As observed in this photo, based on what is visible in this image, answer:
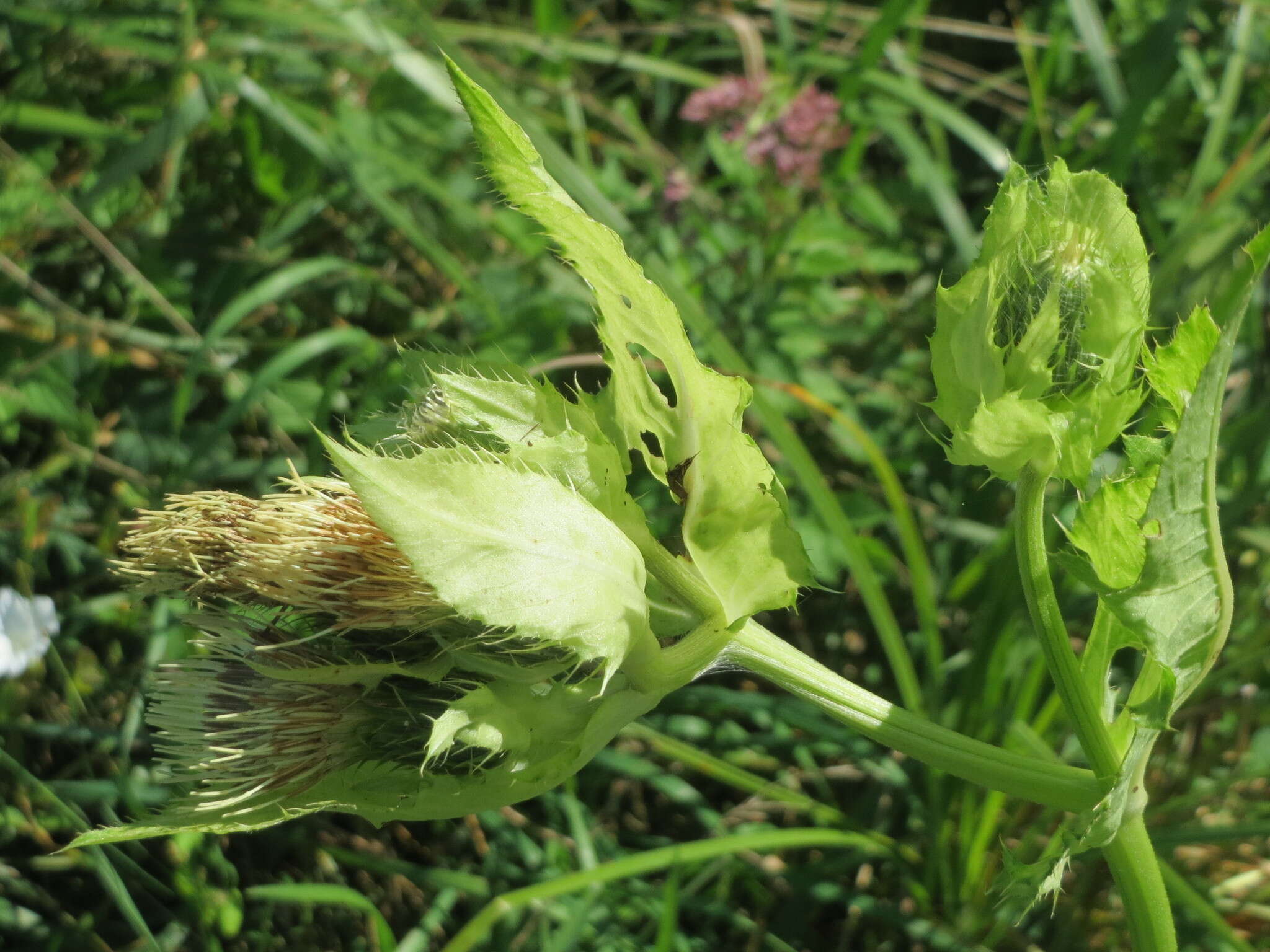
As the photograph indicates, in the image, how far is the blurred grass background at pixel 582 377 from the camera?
1904 millimetres

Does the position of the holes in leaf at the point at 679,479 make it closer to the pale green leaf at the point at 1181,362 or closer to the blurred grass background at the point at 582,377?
the pale green leaf at the point at 1181,362

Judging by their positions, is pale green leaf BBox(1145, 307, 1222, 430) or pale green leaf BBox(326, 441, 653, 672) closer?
pale green leaf BBox(326, 441, 653, 672)

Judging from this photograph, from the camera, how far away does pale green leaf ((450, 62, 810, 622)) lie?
2.87 feet

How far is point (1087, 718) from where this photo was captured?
3.15ft

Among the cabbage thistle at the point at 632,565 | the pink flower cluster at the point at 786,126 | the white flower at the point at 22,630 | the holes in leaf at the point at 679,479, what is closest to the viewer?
the cabbage thistle at the point at 632,565

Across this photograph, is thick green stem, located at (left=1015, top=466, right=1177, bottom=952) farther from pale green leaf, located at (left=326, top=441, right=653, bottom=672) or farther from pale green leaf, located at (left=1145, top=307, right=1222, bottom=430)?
pale green leaf, located at (left=326, top=441, right=653, bottom=672)

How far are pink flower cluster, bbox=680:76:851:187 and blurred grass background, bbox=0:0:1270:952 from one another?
0.23ft

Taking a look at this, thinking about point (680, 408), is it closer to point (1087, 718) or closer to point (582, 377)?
point (1087, 718)

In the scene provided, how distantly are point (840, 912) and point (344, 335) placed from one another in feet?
4.82

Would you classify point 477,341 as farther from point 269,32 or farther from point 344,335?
point 269,32

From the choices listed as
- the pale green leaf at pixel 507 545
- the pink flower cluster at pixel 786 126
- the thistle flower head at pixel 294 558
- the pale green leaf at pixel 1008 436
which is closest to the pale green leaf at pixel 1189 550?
the pale green leaf at pixel 1008 436

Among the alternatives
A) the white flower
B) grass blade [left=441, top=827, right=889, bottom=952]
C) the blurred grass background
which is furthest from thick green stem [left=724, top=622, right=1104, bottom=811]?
the white flower

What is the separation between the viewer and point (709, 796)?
7.26 ft

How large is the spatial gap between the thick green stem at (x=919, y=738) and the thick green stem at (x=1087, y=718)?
1.5 inches
